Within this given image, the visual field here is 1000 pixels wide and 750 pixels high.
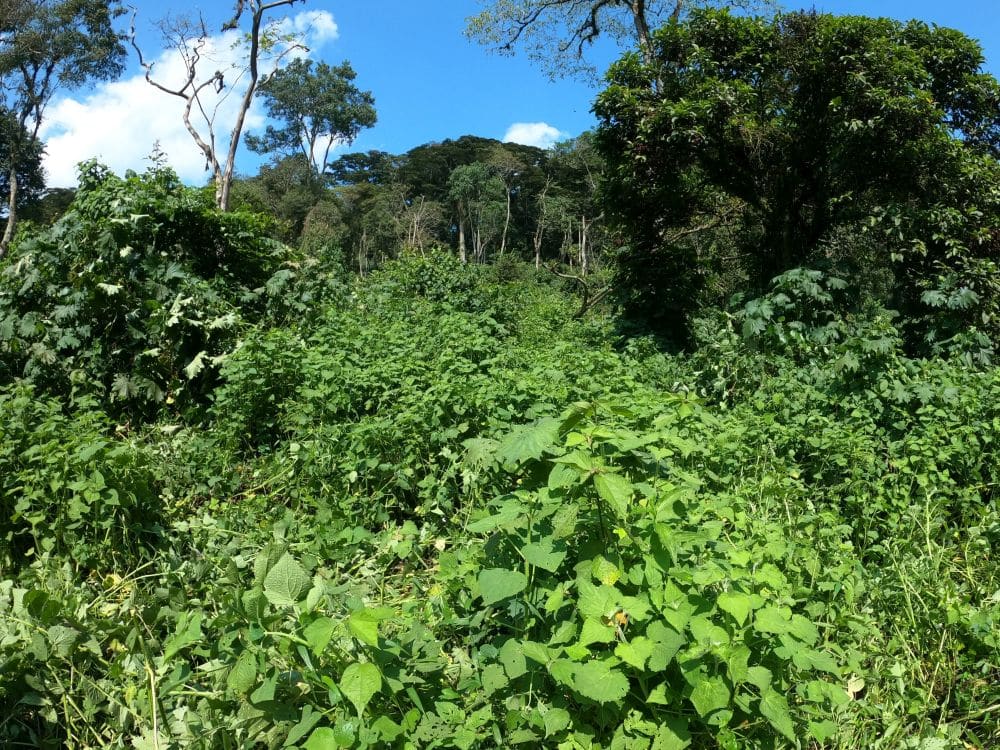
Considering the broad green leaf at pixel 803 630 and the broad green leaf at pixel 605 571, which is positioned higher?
the broad green leaf at pixel 605 571

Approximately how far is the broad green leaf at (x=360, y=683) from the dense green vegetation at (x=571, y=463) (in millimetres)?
14

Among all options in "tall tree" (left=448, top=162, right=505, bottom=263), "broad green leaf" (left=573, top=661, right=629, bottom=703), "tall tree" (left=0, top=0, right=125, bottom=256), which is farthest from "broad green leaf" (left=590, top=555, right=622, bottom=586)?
"tall tree" (left=448, top=162, right=505, bottom=263)

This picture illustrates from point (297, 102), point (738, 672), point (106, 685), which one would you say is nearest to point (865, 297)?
point (738, 672)

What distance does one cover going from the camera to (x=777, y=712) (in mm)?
1855

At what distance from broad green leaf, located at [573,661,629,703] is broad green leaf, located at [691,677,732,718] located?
19cm

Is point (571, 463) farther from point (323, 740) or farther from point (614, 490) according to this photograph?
point (323, 740)

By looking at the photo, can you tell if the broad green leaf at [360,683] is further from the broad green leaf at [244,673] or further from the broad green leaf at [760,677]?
the broad green leaf at [760,677]

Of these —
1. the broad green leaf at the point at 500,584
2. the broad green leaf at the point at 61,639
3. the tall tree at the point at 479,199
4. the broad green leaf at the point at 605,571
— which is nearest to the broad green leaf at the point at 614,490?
the broad green leaf at the point at 605,571

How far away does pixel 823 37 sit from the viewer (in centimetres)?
680

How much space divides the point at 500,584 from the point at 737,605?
0.67m

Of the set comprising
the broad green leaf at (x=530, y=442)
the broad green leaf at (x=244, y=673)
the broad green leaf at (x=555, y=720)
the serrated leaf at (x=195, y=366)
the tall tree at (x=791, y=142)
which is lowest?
the broad green leaf at (x=555, y=720)

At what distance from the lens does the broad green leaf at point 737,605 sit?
187 centimetres

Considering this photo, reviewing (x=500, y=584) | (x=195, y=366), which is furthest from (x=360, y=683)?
(x=195, y=366)

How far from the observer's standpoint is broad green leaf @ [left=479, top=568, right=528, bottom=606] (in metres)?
2.08
